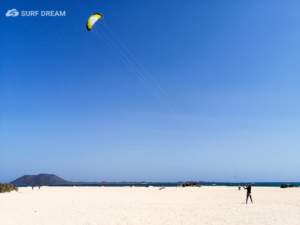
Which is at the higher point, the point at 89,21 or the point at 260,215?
the point at 89,21

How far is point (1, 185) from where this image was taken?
28.5 metres

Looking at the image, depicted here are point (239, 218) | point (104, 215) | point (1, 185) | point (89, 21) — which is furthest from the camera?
point (1, 185)

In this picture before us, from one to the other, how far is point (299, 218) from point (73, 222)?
11.2 m

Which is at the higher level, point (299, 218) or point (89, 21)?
point (89, 21)

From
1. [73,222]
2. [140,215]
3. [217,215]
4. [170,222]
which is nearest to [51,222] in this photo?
[73,222]

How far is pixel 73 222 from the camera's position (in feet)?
33.7

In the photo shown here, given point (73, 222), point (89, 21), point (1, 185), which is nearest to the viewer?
point (73, 222)

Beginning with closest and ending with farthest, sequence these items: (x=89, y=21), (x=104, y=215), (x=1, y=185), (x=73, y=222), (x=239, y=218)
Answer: (x=73, y=222)
(x=239, y=218)
(x=104, y=215)
(x=89, y=21)
(x=1, y=185)

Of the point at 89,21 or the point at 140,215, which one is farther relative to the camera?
the point at 89,21

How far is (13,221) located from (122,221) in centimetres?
502

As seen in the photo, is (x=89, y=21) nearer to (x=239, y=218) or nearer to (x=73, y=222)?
(x=73, y=222)

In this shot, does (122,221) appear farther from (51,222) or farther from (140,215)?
(51,222)

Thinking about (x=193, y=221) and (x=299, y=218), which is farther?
(x=299, y=218)

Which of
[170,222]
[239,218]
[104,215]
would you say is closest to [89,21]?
[104,215]
